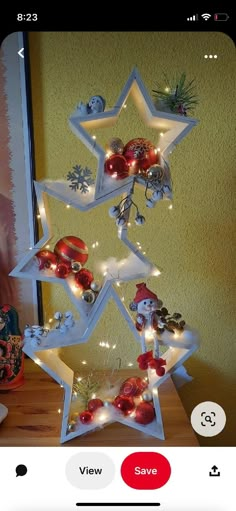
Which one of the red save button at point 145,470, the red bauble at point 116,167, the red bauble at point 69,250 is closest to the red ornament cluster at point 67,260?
the red bauble at point 69,250

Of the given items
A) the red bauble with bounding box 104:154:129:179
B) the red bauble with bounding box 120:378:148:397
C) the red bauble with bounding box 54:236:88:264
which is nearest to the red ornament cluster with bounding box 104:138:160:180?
the red bauble with bounding box 104:154:129:179

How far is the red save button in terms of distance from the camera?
1.56 feet

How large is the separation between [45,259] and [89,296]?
8 centimetres

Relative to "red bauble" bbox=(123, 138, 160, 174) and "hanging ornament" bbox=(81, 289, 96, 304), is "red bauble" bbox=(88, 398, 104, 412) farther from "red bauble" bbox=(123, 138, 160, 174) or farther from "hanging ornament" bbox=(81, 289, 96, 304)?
"red bauble" bbox=(123, 138, 160, 174)

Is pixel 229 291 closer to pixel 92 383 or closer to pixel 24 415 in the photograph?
pixel 92 383

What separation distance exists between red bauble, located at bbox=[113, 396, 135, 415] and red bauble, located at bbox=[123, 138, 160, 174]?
317 mm

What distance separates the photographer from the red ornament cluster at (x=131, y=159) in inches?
23.3

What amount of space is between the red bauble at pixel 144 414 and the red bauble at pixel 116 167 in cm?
32

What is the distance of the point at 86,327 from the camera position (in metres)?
0.62

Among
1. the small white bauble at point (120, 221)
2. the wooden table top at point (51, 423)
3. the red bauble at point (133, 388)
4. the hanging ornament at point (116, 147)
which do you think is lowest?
the wooden table top at point (51, 423)
